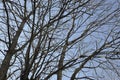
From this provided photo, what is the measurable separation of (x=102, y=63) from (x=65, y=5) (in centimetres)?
171

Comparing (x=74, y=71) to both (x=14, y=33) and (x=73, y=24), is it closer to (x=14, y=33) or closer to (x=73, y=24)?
(x=73, y=24)

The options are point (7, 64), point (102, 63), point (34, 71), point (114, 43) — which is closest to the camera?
point (34, 71)

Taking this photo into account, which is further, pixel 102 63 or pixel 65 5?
pixel 102 63

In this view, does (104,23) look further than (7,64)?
Yes

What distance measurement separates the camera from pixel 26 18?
16.0 feet

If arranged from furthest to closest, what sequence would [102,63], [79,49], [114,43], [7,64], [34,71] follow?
[79,49]
[102,63]
[114,43]
[7,64]
[34,71]

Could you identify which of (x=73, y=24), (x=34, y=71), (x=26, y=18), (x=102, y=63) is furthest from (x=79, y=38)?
(x=34, y=71)

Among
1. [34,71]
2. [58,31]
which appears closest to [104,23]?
[58,31]

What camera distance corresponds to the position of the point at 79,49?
5379mm

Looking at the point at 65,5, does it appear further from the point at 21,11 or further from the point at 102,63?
the point at 102,63

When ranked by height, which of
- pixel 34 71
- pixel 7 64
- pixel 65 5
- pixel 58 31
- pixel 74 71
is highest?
→ pixel 58 31

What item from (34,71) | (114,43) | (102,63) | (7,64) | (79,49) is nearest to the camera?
(34,71)

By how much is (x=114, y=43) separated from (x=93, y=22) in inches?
42.8

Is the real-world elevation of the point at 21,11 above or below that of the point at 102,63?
above
